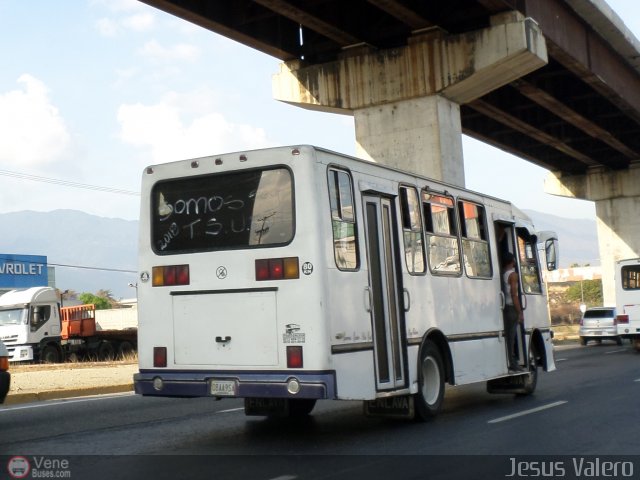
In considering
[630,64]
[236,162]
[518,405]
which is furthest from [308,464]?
[630,64]

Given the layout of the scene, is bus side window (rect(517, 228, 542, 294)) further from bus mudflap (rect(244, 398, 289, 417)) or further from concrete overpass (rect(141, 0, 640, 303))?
concrete overpass (rect(141, 0, 640, 303))

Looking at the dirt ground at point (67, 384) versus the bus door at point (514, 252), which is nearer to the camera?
the bus door at point (514, 252)

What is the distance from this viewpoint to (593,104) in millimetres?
36594

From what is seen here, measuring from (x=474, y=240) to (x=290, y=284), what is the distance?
15.0ft

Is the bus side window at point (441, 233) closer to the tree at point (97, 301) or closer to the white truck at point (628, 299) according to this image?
the white truck at point (628, 299)

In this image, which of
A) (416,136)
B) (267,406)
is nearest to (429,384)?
(267,406)

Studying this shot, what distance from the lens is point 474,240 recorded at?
1343 centimetres

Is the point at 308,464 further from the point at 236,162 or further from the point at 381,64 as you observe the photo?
the point at 381,64

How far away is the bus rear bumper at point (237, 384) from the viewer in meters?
9.38

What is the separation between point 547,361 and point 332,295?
23.0ft

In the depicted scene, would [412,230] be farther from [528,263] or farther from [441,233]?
[528,263]

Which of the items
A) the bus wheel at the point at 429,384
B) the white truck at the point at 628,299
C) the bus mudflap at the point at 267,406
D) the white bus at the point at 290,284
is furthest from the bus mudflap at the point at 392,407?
the white truck at the point at 628,299

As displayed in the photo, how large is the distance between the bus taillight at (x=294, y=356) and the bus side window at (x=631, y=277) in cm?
2319

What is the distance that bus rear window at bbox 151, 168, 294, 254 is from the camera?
9922 millimetres
